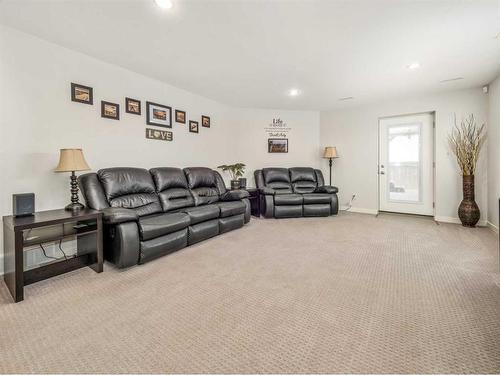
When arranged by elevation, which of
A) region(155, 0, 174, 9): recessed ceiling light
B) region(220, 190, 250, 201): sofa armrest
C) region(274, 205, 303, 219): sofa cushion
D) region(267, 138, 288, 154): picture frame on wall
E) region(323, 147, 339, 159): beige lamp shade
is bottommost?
region(274, 205, 303, 219): sofa cushion

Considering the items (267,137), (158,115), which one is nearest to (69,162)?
(158,115)

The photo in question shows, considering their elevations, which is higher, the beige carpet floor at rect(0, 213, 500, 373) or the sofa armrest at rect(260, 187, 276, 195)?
the sofa armrest at rect(260, 187, 276, 195)

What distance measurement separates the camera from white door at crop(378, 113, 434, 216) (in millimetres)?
4723

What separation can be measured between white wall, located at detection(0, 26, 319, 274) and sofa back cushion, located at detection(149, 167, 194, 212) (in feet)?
1.34

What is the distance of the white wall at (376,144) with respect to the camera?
4.17m

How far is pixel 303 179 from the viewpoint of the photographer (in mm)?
5387

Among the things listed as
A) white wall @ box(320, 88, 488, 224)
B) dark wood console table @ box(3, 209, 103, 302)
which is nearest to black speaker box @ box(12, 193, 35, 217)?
dark wood console table @ box(3, 209, 103, 302)

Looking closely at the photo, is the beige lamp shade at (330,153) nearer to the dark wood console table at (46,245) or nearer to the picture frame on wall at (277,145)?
the picture frame on wall at (277,145)

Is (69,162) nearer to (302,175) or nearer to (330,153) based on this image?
(302,175)

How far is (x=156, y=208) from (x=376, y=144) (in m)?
4.59

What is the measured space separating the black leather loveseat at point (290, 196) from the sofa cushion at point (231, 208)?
957mm

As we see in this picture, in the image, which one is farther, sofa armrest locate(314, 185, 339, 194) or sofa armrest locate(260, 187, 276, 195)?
sofa armrest locate(314, 185, 339, 194)

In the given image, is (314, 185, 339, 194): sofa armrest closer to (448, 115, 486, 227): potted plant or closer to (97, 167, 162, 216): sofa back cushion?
(448, 115, 486, 227): potted plant

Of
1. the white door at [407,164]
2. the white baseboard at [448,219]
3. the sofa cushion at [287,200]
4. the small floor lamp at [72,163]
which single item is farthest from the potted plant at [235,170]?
the white baseboard at [448,219]
